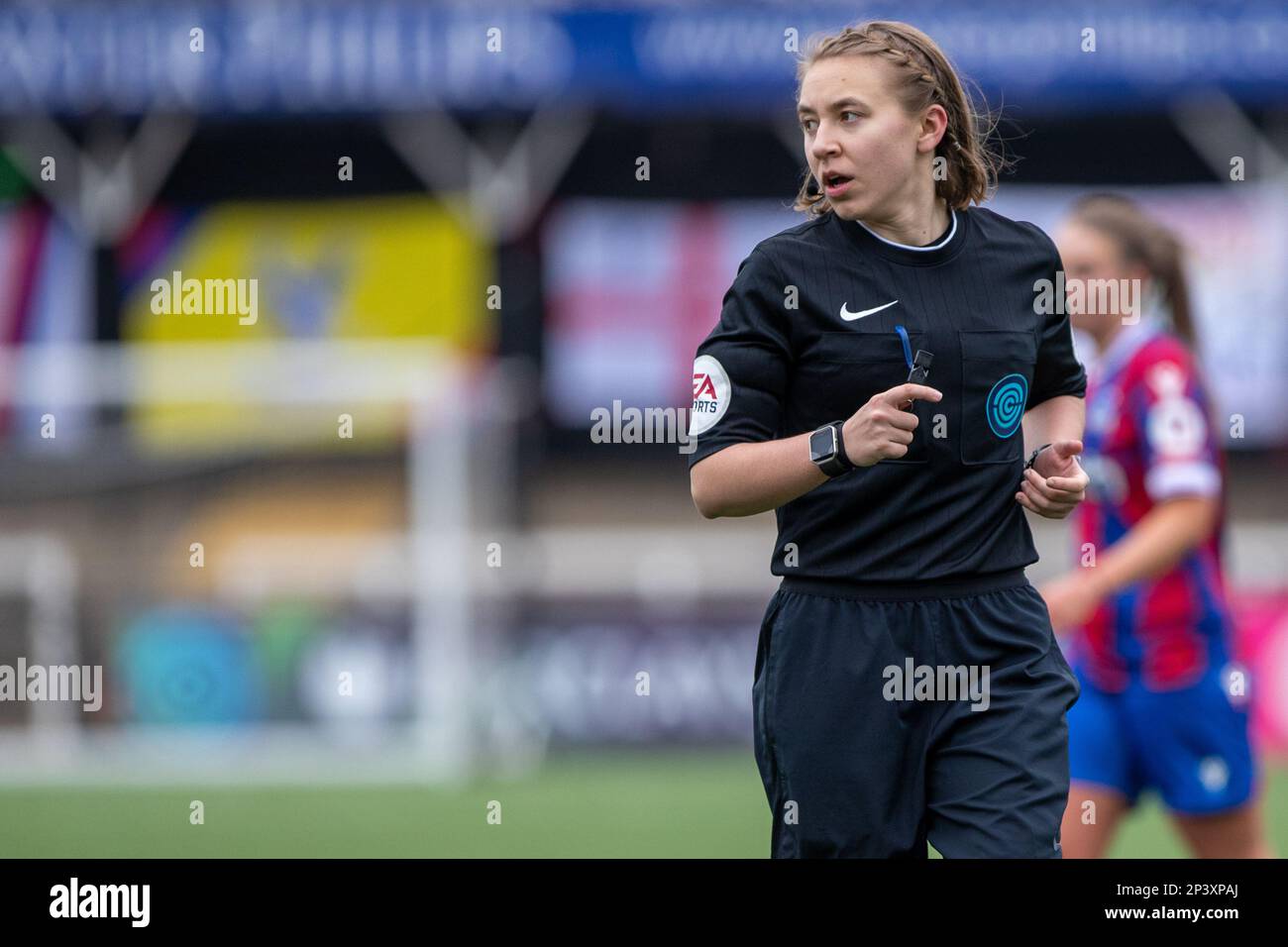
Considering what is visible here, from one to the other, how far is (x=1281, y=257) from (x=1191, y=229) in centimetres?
56

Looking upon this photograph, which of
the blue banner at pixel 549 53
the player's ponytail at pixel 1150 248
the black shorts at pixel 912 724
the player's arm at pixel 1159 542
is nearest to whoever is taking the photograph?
the black shorts at pixel 912 724

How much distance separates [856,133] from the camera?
3369 millimetres

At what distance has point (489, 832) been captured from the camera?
7.89m

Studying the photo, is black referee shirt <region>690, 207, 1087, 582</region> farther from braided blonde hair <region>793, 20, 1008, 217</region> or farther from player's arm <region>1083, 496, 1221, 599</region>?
player's arm <region>1083, 496, 1221, 599</region>

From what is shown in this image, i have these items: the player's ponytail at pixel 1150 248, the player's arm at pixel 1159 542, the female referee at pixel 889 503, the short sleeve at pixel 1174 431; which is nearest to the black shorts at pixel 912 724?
the female referee at pixel 889 503

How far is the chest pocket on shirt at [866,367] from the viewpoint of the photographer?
10.9ft

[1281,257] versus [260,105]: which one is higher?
[260,105]

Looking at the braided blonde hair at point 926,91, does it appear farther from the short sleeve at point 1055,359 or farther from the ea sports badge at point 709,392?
the ea sports badge at point 709,392

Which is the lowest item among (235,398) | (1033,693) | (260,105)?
(1033,693)

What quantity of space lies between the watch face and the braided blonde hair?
0.52m

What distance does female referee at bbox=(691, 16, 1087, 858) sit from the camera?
3303 millimetres

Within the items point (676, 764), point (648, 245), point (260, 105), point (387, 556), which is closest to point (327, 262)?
point (260, 105)

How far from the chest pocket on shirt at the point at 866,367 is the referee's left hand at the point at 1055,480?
0.22 m

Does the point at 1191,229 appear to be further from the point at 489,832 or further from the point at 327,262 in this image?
the point at 489,832
